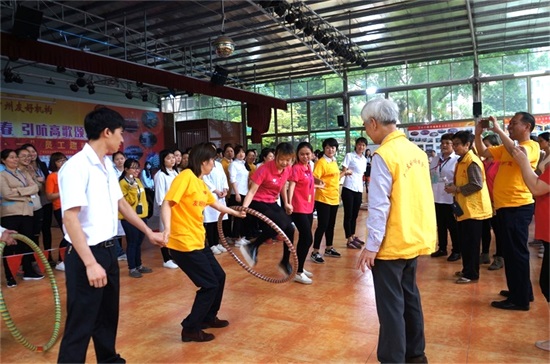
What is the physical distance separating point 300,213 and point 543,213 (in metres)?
2.35

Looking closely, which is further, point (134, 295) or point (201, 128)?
point (201, 128)

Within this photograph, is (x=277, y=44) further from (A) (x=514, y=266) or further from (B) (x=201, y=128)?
(A) (x=514, y=266)

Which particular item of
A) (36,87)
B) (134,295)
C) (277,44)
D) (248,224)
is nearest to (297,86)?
(277,44)

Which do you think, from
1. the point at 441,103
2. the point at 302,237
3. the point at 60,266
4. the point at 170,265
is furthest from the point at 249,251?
the point at 441,103

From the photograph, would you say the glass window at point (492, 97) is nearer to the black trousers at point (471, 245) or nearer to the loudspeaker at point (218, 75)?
the loudspeaker at point (218, 75)

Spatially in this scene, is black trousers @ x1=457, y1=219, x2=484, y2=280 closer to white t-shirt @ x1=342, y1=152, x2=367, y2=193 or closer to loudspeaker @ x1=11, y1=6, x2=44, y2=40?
white t-shirt @ x1=342, y1=152, x2=367, y2=193

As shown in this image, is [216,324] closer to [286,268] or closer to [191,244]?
[191,244]

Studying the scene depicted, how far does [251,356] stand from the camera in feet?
8.66

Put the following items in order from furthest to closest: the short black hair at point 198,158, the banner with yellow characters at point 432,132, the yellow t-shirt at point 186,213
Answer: the banner with yellow characters at point 432,132 < the short black hair at point 198,158 < the yellow t-shirt at point 186,213

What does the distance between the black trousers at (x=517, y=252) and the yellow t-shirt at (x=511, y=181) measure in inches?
2.6

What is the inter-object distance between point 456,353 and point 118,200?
228cm

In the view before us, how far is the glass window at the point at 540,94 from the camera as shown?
40.4 feet

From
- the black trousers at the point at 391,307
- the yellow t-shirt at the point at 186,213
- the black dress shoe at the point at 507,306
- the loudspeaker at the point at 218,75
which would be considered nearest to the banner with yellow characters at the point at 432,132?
the loudspeaker at the point at 218,75

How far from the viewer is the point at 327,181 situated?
17.2 feet
